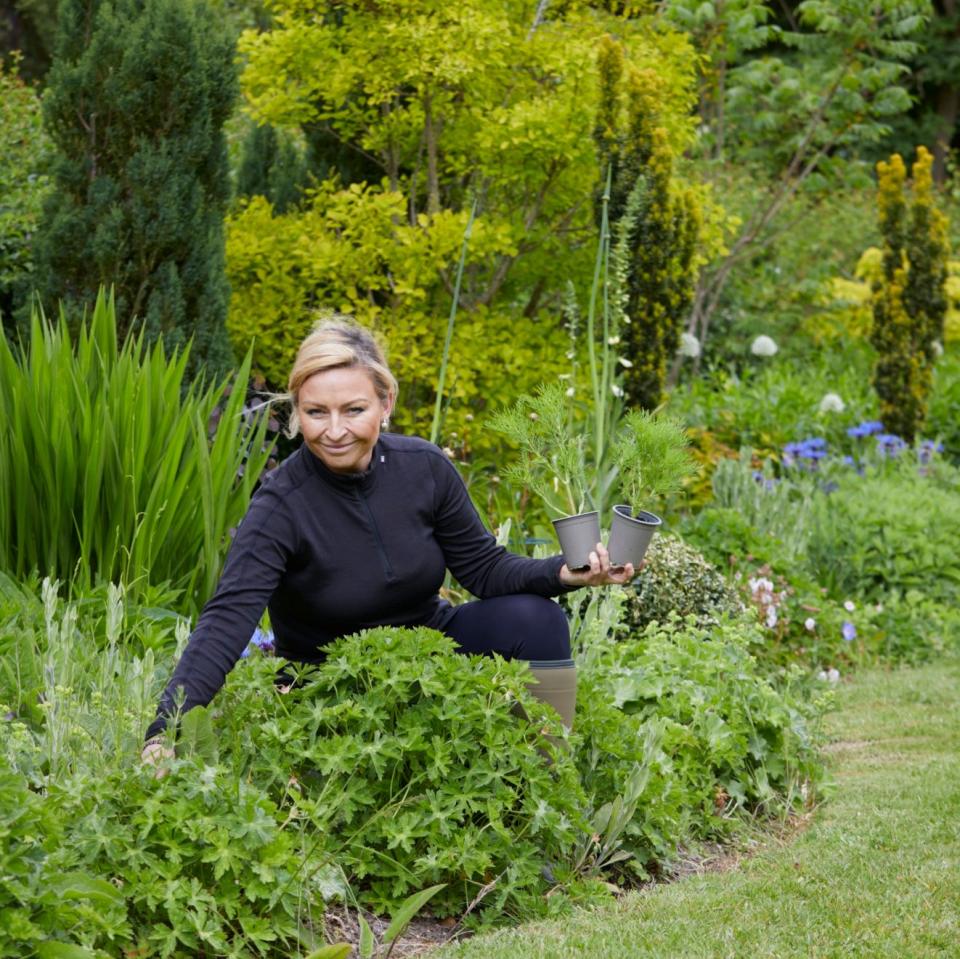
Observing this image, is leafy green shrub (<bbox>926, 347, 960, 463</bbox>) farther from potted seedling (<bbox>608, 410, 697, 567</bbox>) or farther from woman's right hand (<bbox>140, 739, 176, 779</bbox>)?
woman's right hand (<bbox>140, 739, 176, 779</bbox>)

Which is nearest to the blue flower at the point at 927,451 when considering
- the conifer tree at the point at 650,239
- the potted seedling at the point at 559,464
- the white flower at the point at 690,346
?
the white flower at the point at 690,346

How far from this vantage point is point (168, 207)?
591 centimetres

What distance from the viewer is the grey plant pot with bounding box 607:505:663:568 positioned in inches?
120

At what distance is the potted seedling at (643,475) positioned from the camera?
3.05 metres

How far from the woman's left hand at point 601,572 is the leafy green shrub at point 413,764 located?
0.89 feet

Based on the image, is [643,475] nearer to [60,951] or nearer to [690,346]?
[60,951]

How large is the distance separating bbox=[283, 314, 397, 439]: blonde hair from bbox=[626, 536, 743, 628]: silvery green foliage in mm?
2241

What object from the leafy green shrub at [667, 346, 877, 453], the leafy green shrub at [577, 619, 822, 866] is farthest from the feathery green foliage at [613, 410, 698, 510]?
the leafy green shrub at [667, 346, 877, 453]

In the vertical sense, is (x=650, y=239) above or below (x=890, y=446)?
above

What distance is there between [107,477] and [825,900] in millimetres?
2518

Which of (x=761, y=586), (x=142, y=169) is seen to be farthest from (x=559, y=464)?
(x=142, y=169)

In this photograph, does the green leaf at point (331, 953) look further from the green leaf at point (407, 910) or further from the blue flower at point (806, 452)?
the blue flower at point (806, 452)

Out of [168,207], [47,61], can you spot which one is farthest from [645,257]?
[47,61]

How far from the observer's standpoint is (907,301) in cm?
941
